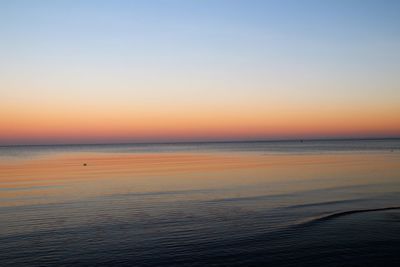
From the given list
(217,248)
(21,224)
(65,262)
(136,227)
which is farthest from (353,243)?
(21,224)

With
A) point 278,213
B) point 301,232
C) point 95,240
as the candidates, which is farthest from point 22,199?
point 301,232

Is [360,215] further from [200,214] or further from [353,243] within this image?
[200,214]

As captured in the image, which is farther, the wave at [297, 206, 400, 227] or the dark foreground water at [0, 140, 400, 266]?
the wave at [297, 206, 400, 227]

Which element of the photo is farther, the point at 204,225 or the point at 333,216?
the point at 333,216

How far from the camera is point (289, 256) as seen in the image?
12.3 metres

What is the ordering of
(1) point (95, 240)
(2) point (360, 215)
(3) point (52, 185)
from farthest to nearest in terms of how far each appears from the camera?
(3) point (52, 185), (2) point (360, 215), (1) point (95, 240)

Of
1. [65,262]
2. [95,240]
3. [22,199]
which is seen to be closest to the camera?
[65,262]

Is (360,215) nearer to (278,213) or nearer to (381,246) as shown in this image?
(278,213)

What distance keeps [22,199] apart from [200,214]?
12.9 m

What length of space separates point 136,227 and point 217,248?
468 centimetres

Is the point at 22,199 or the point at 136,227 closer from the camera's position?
the point at 136,227

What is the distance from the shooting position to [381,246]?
1316 cm

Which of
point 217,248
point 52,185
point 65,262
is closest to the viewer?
point 65,262

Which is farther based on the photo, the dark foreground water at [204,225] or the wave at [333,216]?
the wave at [333,216]
